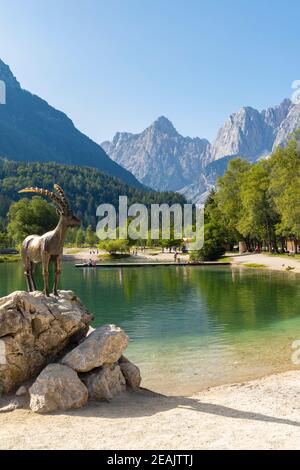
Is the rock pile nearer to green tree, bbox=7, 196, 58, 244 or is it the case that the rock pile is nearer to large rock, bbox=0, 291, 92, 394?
large rock, bbox=0, 291, 92, 394

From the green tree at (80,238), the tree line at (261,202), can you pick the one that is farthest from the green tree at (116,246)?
the green tree at (80,238)

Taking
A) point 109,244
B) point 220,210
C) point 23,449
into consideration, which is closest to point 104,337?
point 23,449

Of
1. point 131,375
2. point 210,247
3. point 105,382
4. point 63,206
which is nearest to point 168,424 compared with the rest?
Answer: point 105,382

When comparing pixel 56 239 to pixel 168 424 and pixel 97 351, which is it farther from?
pixel 168 424

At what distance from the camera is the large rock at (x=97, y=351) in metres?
12.0

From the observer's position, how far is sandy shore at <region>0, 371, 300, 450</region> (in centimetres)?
868

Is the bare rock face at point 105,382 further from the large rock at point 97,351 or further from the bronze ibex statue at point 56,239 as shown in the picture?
the bronze ibex statue at point 56,239

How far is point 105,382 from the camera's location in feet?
39.4

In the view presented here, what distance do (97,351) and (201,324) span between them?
15342 millimetres

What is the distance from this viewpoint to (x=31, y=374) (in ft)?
41.1

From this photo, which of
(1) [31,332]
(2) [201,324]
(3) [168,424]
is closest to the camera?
(3) [168,424]

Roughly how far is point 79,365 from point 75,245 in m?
166

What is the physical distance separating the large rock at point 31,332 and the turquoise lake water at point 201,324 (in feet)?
13.1
